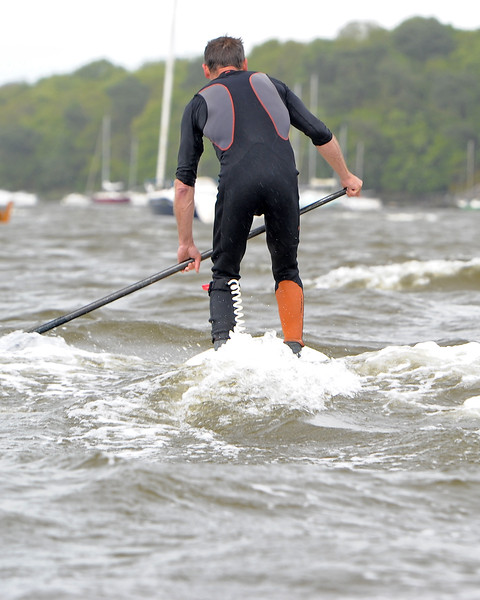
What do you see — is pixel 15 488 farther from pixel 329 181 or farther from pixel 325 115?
pixel 325 115

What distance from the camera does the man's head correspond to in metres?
5.11

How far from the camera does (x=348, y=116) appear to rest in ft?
396

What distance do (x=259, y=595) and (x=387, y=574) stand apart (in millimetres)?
336

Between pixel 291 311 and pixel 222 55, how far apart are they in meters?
1.40

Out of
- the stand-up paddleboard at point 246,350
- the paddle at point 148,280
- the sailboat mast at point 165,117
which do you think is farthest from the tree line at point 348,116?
the stand-up paddleboard at point 246,350

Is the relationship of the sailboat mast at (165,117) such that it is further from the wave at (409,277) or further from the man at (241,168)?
the man at (241,168)

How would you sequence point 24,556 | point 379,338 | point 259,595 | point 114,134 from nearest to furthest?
point 259,595, point 24,556, point 379,338, point 114,134

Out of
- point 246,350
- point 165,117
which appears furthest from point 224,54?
point 165,117

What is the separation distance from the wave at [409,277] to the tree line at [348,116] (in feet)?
243

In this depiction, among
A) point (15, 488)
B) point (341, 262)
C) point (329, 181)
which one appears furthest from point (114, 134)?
point (15, 488)

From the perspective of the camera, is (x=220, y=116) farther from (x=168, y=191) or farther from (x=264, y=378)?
(x=168, y=191)

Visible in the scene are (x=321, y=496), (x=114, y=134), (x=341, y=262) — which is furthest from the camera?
(x=114, y=134)

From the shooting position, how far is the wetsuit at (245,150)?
16.1ft

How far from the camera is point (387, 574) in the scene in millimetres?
2408
